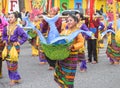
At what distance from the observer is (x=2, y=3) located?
10.9 m

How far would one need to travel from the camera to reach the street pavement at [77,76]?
812cm

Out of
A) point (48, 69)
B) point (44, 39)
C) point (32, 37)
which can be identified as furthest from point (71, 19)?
point (32, 37)

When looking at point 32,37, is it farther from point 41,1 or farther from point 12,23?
point 12,23

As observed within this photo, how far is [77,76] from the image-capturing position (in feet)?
30.3

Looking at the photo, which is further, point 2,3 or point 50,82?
point 2,3

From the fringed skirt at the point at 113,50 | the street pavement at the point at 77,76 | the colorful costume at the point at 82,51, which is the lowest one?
the street pavement at the point at 77,76

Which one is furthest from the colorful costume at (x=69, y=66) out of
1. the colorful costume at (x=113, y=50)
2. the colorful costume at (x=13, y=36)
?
the colorful costume at (x=113, y=50)

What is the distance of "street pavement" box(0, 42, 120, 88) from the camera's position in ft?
26.7

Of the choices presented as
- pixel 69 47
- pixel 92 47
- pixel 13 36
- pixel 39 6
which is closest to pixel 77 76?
pixel 13 36

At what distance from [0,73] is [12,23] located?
1.50 m

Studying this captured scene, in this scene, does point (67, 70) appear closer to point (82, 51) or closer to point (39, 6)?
point (82, 51)

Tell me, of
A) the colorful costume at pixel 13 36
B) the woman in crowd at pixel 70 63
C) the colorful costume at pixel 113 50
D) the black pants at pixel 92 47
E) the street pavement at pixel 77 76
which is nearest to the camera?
the woman in crowd at pixel 70 63

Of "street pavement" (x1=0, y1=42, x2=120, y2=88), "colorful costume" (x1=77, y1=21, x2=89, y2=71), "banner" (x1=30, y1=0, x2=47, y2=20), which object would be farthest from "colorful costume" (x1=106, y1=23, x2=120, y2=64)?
"banner" (x1=30, y1=0, x2=47, y2=20)

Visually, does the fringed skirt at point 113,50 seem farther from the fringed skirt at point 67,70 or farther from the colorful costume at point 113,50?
the fringed skirt at point 67,70
